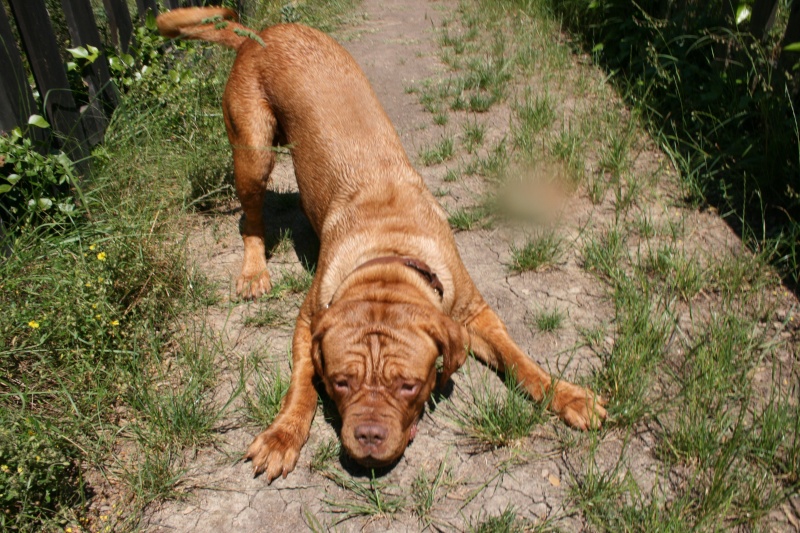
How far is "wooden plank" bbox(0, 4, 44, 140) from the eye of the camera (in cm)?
354

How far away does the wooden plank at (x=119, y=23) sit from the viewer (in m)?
4.91

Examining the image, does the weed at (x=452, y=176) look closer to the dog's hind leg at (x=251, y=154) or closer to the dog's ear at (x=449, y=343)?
the dog's hind leg at (x=251, y=154)

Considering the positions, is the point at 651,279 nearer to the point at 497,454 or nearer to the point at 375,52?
the point at 497,454

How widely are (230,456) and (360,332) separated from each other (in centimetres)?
82

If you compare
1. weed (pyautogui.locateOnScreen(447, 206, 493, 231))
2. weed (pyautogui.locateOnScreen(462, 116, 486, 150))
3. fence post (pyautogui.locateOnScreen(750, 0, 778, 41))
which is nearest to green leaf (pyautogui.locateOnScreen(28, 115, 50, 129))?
weed (pyautogui.locateOnScreen(447, 206, 493, 231))

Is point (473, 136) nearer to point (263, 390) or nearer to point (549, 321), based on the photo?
point (549, 321)

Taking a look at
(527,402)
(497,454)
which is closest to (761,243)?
(527,402)

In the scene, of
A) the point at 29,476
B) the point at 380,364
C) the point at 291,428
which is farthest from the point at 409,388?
the point at 29,476

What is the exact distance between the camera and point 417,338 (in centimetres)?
261

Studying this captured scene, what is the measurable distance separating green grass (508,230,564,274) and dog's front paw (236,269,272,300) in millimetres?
1471

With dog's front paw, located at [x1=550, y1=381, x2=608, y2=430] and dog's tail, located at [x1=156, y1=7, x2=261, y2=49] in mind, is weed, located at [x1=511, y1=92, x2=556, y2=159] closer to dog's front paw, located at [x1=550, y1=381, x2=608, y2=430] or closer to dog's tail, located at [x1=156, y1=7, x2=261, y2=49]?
dog's tail, located at [x1=156, y1=7, x2=261, y2=49]

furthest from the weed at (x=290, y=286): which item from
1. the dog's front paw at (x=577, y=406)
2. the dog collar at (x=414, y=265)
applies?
the dog's front paw at (x=577, y=406)

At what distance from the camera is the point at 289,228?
4.52 metres

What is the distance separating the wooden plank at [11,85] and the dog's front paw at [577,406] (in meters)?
3.23
